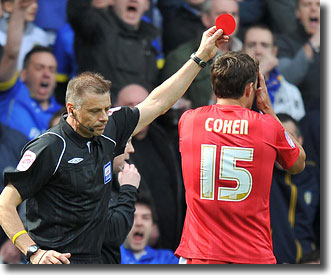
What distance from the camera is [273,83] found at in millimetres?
7109

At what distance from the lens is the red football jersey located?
3931mm

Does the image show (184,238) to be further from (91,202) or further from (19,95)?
(19,95)

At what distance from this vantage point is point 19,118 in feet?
21.1

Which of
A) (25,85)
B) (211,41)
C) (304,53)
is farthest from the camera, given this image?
(304,53)

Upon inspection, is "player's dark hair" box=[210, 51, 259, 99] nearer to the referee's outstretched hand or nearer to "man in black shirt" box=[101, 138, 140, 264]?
"man in black shirt" box=[101, 138, 140, 264]

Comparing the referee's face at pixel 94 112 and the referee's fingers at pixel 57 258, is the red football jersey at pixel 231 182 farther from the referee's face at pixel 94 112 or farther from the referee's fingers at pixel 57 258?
the referee's fingers at pixel 57 258

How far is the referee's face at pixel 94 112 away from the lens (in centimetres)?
389

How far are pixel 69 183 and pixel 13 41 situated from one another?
2.80 metres

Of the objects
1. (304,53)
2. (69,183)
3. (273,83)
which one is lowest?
(69,183)

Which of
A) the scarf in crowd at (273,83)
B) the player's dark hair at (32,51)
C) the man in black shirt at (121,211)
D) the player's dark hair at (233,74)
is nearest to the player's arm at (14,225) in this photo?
the man in black shirt at (121,211)

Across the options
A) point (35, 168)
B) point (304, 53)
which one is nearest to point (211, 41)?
point (35, 168)

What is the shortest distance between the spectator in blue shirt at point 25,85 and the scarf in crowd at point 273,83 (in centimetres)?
203

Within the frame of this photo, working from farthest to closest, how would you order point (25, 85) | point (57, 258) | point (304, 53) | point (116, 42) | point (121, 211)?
point (304, 53)
point (116, 42)
point (25, 85)
point (121, 211)
point (57, 258)

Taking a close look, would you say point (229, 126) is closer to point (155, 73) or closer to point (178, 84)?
point (178, 84)
